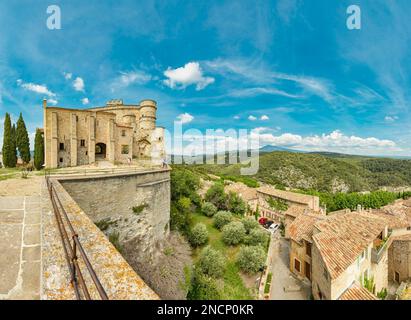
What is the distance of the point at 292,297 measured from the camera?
1255 cm

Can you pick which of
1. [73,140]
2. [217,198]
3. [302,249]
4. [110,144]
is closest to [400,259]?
[302,249]

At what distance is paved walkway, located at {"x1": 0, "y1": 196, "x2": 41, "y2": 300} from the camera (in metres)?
2.63

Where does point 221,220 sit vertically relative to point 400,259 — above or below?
above

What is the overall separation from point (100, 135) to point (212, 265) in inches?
806

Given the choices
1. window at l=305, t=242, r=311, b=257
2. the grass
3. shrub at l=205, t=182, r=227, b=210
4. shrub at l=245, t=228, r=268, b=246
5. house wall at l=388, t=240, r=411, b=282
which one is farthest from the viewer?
shrub at l=205, t=182, r=227, b=210

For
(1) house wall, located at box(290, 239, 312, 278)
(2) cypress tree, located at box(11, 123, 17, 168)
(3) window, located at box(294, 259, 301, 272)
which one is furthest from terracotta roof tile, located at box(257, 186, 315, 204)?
(2) cypress tree, located at box(11, 123, 17, 168)

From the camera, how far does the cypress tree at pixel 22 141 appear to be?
78.3 feet

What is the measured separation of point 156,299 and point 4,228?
4.84 metres

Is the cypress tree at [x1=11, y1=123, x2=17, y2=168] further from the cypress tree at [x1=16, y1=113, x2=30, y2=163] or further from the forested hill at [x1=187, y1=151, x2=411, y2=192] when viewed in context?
the forested hill at [x1=187, y1=151, x2=411, y2=192]

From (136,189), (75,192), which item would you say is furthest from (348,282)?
(75,192)

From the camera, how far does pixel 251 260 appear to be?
49.6 feet

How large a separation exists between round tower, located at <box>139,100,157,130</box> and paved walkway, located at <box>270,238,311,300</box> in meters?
24.4

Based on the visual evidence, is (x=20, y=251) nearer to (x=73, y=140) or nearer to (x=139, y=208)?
(x=139, y=208)
